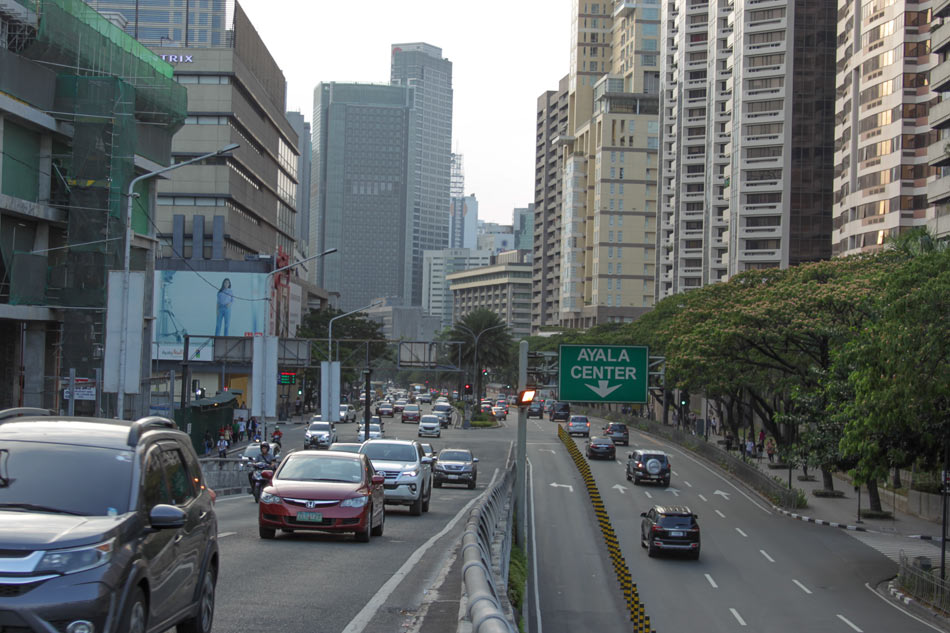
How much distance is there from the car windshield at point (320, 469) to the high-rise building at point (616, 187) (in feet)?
417

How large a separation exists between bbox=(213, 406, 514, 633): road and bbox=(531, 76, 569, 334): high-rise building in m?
162

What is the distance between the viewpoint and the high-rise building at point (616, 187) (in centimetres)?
14938

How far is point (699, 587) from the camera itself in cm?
2930

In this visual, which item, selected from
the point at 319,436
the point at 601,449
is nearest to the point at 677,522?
the point at 319,436

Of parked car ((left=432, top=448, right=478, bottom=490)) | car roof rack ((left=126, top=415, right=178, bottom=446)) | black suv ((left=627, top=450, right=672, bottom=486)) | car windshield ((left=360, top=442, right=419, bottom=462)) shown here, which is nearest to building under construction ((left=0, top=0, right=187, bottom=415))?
parked car ((left=432, top=448, right=478, bottom=490))

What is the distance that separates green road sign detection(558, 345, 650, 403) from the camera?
28.3 m

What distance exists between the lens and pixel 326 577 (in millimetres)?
12453

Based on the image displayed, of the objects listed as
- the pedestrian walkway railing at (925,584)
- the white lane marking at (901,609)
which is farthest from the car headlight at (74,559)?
the pedestrian walkway railing at (925,584)

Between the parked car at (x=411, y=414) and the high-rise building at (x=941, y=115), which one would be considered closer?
the high-rise building at (x=941, y=115)

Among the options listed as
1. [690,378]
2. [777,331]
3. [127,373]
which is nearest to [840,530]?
[777,331]

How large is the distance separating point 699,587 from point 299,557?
18.0m

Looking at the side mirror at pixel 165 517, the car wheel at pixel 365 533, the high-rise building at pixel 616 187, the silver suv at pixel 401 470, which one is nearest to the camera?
the side mirror at pixel 165 517

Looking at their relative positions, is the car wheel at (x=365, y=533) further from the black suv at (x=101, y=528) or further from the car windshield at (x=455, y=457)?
the car windshield at (x=455, y=457)

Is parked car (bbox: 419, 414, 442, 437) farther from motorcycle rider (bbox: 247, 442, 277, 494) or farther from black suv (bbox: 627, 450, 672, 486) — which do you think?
motorcycle rider (bbox: 247, 442, 277, 494)
